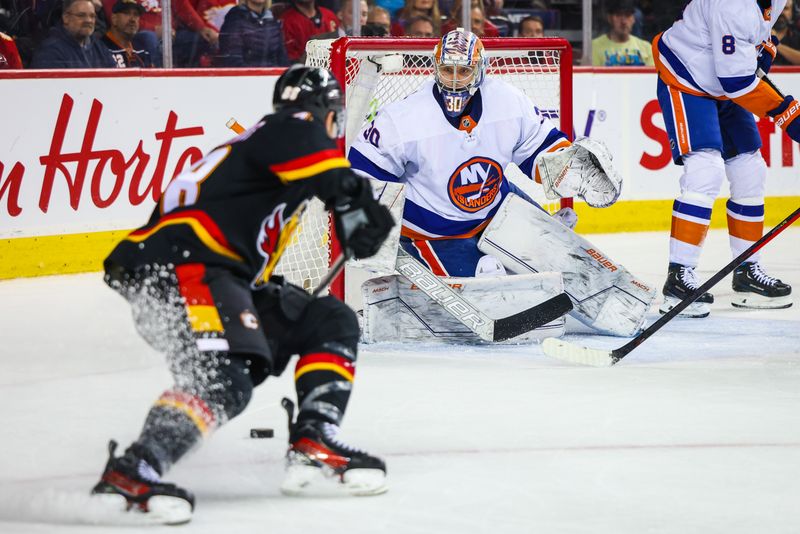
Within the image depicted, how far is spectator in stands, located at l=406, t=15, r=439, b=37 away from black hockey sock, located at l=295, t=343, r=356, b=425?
14.7 ft

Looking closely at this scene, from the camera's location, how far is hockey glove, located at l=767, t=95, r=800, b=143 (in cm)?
488

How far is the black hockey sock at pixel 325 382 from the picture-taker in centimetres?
262

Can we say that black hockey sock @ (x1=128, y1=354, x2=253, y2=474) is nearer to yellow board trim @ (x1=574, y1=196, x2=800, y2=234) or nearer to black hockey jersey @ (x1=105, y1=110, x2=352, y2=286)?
black hockey jersey @ (x1=105, y1=110, x2=352, y2=286)

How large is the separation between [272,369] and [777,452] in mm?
1101

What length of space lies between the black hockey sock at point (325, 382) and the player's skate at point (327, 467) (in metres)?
0.03

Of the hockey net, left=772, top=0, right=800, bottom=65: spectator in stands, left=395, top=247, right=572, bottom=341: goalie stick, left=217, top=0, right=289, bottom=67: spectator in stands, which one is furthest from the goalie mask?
left=772, top=0, right=800, bottom=65: spectator in stands

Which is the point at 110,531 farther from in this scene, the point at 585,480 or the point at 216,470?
the point at 585,480

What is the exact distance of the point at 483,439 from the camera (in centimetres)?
309

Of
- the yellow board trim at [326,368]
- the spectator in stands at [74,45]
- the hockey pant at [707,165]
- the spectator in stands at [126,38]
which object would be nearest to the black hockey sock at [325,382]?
the yellow board trim at [326,368]

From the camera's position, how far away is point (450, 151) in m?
4.43

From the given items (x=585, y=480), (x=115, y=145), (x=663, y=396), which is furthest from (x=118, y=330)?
(x=585, y=480)

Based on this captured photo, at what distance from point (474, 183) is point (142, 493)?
2.31 metres

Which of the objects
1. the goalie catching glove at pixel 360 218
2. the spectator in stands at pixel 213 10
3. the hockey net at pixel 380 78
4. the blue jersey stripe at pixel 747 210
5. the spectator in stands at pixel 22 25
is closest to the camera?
the goalie catching glove at pixel 360 218

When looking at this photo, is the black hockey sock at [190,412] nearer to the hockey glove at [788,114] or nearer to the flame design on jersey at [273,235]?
the flame design on jersey at [273,235]
